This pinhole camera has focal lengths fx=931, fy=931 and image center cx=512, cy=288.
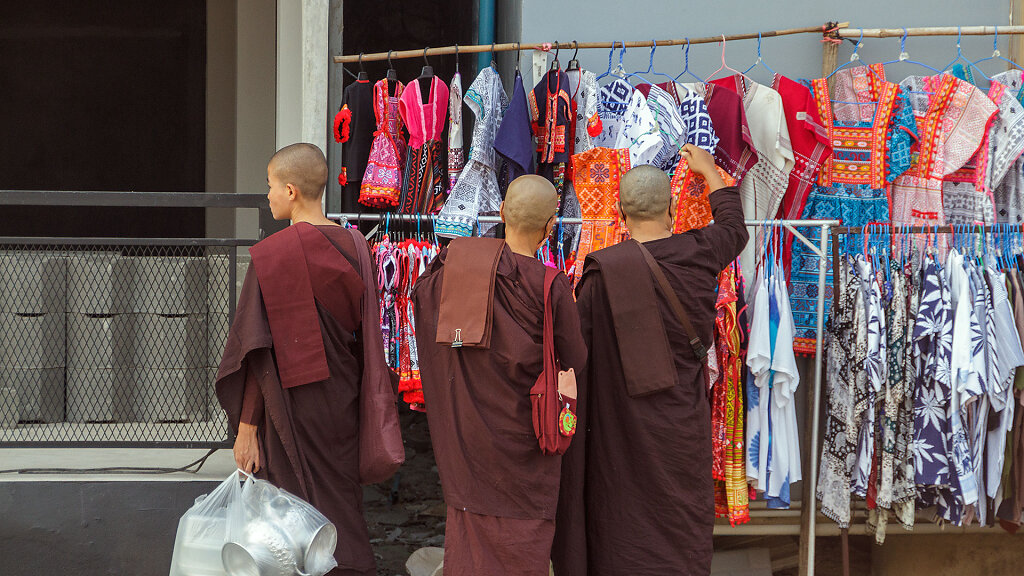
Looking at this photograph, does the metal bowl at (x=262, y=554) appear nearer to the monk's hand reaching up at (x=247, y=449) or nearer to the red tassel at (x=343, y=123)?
the monk's hand reaching up at (x=247, y=449)

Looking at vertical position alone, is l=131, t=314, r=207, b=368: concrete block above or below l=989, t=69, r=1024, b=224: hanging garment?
below

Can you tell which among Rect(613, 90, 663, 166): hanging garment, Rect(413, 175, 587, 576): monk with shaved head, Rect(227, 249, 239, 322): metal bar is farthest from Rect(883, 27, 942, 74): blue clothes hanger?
Rect(227, 249, 239, 322): metal bar

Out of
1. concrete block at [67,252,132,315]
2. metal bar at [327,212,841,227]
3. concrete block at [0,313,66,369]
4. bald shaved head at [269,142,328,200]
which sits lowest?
concrete block at [0,313,66,369]

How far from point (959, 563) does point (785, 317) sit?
1709mm

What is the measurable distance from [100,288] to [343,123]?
58.9 inches

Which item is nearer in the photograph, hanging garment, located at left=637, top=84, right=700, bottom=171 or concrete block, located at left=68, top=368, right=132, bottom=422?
hanging garment, located at left=637, top=84, right=700, bottom=171

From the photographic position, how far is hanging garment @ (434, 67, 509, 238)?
3998 mm

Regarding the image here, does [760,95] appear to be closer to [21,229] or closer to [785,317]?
[785,317]

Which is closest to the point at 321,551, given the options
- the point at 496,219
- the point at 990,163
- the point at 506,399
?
the point at 506,399

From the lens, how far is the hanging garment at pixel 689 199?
3.91 m

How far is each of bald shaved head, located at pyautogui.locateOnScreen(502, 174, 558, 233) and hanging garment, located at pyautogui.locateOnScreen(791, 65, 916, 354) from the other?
1.48 meters

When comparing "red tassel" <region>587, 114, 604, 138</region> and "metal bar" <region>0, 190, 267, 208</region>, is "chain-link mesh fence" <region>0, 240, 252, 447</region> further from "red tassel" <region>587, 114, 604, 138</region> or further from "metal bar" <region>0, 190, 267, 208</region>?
"red tassel" <region>587, 114, 604, 138</region>

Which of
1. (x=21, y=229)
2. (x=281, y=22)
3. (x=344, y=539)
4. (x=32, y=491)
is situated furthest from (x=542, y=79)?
(x=21, y=229)

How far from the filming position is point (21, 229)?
753 centimetres
